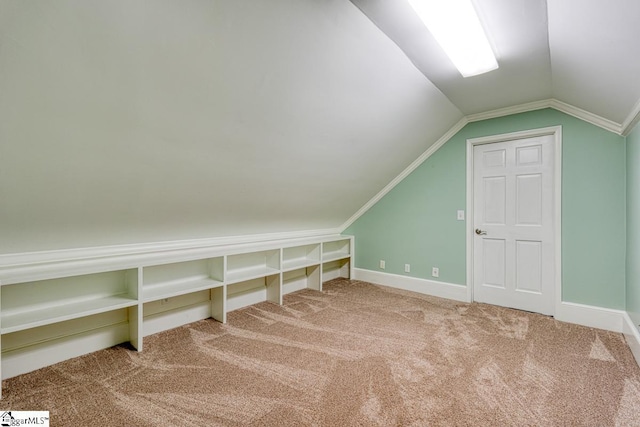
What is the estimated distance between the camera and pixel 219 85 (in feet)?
5.46

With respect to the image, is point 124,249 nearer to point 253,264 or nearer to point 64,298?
point 64,298

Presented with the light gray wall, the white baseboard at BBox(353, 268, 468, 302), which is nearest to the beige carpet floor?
the white baseboard at BBox(353, 268, 468, 302)

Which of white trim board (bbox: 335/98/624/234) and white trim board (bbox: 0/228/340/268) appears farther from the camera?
white trim board (bbox: 335/98/624/234)

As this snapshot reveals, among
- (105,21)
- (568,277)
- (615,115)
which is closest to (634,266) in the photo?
(568,277)

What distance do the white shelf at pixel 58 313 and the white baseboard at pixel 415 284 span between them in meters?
3.01

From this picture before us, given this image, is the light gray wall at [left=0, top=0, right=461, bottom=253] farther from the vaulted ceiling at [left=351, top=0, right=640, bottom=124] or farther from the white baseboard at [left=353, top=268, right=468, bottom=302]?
the white baseboard at [left=353, top=268, right=468, bottom=302]

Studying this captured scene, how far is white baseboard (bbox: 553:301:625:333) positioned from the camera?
2652mm

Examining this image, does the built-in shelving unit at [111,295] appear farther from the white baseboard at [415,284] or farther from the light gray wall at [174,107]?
the white baseboard at [415,284]

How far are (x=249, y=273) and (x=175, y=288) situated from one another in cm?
79

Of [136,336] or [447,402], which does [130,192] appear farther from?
[447,402]

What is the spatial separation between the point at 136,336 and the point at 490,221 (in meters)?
3.66

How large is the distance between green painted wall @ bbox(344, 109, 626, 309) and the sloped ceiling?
363mm

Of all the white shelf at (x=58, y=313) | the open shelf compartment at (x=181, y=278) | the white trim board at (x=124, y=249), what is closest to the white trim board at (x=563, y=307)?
the white trim board at (x=124, y=249)

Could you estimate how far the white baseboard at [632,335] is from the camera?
2.14m
